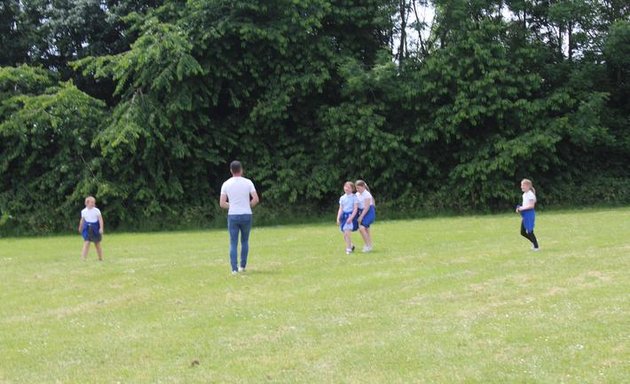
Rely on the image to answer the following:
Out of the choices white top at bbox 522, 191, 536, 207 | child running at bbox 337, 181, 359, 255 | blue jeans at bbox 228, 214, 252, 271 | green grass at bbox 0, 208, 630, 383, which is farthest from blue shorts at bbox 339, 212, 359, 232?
blue jeans at bbox 228, 214, 252, 271

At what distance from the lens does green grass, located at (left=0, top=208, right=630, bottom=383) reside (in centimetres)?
730

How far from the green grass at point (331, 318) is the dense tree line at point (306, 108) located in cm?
1728

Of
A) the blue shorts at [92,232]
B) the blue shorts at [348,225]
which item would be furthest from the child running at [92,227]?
the blue shorts at [348,225]

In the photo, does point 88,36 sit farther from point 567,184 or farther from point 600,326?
point 600,326

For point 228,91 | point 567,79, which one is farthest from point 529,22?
point 228,91

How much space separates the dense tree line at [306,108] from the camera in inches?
1387

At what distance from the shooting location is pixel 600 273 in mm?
12953

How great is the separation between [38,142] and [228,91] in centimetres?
933

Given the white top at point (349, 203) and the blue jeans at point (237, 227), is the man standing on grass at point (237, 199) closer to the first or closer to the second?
the blue jeans at point (237, 227)

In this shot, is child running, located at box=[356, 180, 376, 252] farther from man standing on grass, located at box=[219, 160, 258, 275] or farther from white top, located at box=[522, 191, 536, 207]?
man standing on grass, located at box=[219, 160, 258, 275]

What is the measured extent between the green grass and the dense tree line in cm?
1728

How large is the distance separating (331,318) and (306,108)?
2991 centimetres

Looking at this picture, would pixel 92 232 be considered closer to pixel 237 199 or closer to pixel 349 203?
pixel 349 203

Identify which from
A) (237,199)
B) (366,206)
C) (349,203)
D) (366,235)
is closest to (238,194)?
(237,199)
